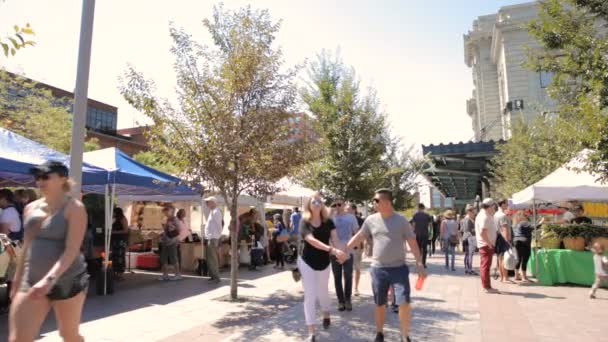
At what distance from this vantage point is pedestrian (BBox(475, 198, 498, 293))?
919 cm

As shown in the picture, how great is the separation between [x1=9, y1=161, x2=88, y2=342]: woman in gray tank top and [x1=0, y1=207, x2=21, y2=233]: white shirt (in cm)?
539

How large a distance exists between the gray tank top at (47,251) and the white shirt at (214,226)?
706cm

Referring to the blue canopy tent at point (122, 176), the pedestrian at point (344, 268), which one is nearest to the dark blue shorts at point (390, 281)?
the pedestrian at point (344, 268)

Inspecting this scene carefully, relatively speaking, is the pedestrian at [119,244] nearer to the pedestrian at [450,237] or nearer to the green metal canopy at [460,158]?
the pedestrian at [450,237]

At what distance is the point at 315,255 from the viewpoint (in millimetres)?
5676

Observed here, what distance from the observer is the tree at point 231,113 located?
Result: 8078 mm

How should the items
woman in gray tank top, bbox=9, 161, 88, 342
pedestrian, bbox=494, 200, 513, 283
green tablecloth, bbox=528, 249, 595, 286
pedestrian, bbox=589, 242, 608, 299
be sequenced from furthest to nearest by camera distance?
pedestrian, bbox=494, 200, 513, 283 < green tablecloth, bbox=528, 249, 595, 286 < pedestrian, bbox=589, 242, 608, 299 < woman in gray tank top, bbox=9, 161, 88, 342

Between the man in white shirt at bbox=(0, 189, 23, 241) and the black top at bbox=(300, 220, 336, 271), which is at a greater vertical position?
the man in white shirt at bbox=(0, 189, 23, 241)

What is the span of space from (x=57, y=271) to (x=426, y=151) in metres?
22.6

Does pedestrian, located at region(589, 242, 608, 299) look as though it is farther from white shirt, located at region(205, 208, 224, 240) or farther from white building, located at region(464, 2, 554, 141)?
white building, located at region(464, 2, 554, 141)

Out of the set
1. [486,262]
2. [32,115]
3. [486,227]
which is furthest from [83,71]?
[32,115]

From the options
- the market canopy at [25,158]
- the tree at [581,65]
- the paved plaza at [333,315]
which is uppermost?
the tree at [581,65]

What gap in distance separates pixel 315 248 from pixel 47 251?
3.17m


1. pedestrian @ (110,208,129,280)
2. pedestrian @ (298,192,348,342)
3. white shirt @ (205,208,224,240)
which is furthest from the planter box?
pedestrian @ (110,208,129,280)
